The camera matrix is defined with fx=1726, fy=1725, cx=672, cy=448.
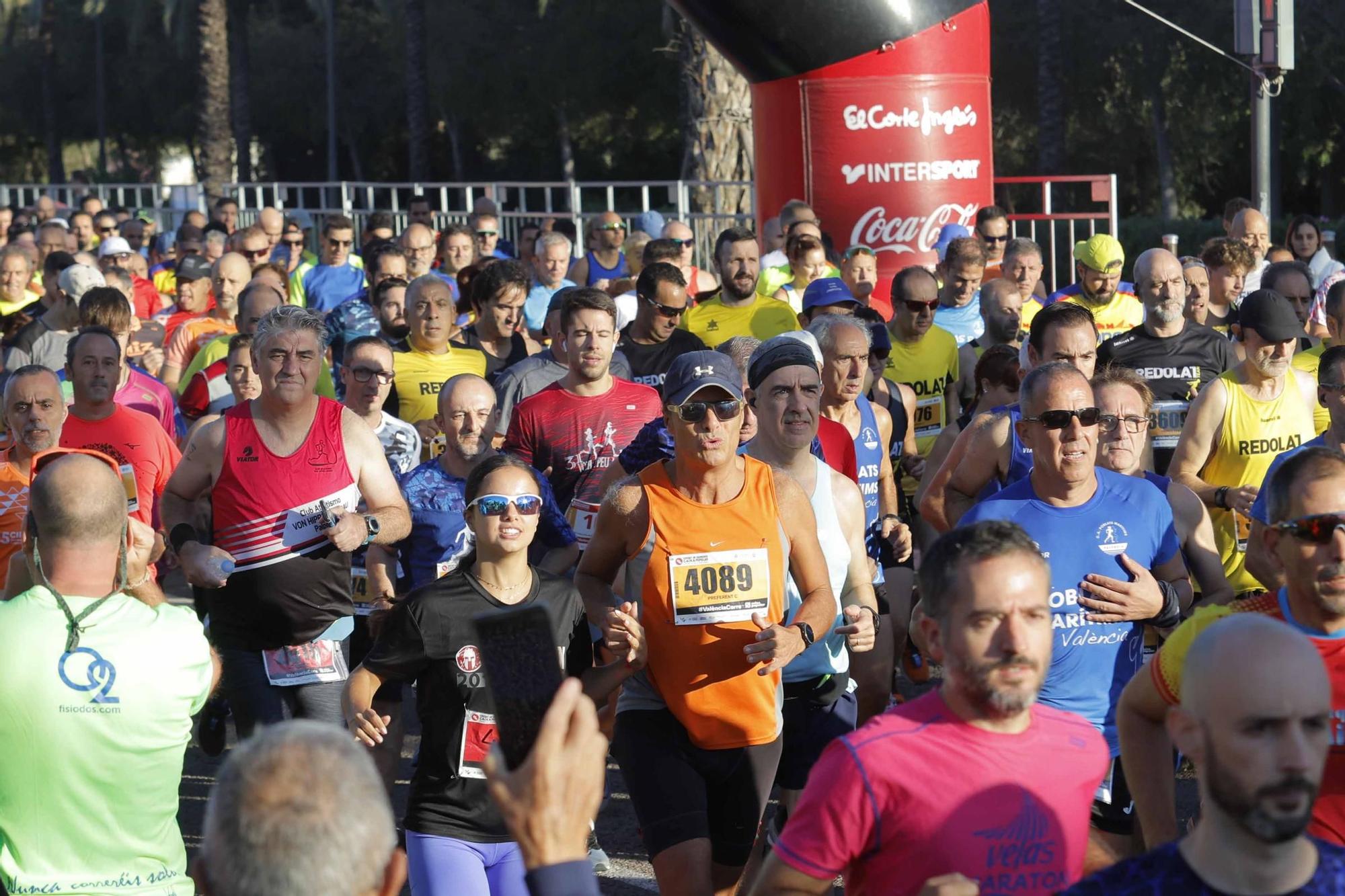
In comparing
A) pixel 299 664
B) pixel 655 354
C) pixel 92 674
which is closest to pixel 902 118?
pixel 655 354

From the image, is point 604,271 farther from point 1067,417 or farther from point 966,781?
point 966,781

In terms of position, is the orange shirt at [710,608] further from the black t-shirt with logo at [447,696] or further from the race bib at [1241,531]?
the race bib at [1241,531]

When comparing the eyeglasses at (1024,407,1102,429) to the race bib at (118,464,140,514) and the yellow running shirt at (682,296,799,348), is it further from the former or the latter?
the yellow running shirt at (682,296,799,348)

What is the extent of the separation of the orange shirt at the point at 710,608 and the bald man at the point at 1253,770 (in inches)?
81.5

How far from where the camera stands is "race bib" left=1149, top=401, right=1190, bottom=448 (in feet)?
24.4

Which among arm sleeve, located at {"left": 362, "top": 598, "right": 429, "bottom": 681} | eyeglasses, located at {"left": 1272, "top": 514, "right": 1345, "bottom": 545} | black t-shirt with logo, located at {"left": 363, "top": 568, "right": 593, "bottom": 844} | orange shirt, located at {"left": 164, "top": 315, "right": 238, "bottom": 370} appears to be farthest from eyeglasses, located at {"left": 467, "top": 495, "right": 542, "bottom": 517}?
orange shirt, located at {"left": 164, "top": 315, "right": 238, "bottom": 370}

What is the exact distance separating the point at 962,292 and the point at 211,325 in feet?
13.9

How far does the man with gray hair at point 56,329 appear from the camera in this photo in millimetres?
8555

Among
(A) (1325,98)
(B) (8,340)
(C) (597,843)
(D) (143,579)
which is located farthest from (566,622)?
(A) (1325,98)

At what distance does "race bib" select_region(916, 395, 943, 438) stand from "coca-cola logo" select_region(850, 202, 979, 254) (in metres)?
4.55

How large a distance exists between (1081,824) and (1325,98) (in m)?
29.4

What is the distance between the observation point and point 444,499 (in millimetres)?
6223

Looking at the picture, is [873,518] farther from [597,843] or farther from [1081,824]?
[1081,824]

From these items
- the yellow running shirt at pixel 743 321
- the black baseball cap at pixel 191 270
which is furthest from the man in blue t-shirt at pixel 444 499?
the black baseball cap at pixel 191 270
